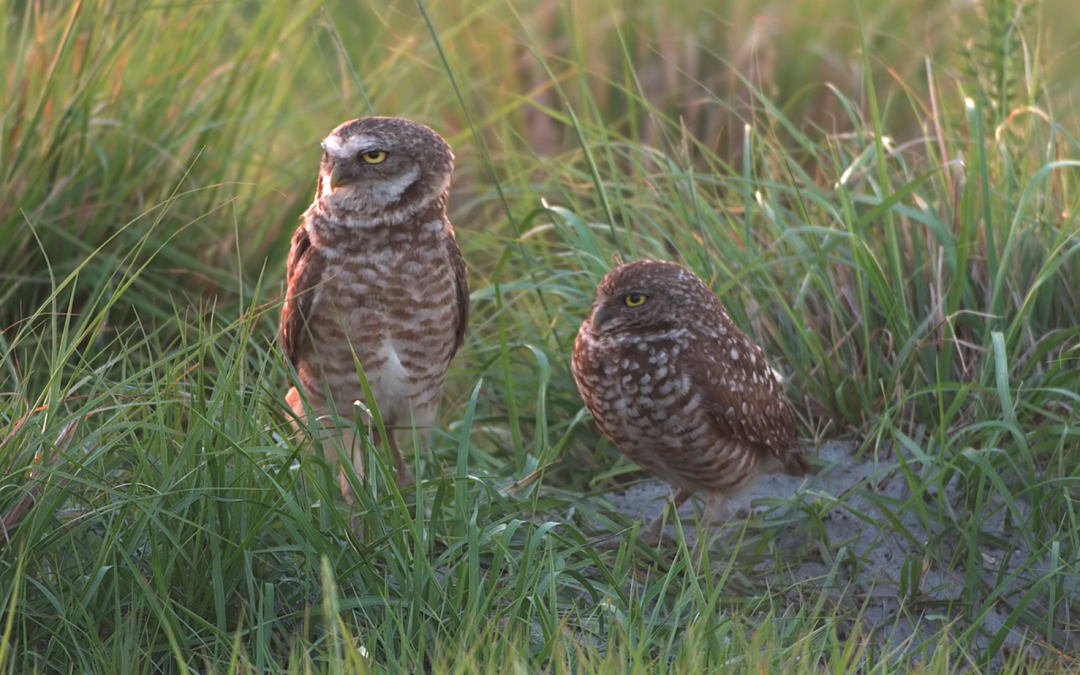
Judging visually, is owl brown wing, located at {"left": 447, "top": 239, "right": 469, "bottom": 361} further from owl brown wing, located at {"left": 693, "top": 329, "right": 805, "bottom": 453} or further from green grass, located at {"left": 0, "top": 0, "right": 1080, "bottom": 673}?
owl brown wing, located at {"left": 693, "top": 329, "right": 805, "bottom": 453}

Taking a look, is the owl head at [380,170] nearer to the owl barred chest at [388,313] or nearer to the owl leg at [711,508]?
the owl barred chest at [388,313]

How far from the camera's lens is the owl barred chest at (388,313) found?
3.93 meters

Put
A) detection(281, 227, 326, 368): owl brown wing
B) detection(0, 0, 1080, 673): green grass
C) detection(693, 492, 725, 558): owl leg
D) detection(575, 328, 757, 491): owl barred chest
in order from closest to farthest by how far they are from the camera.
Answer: detection(0, 0, 1080, 673): green grass, detection(575, 328, 757, 491): owl barred chest, detection(281, 227, 326, 368): owl brown wing, detection(693, 492, 725, 558): owl leg

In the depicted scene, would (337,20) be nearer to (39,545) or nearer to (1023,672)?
(39,545)

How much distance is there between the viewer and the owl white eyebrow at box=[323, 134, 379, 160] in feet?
12.7

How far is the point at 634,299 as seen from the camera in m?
3.95

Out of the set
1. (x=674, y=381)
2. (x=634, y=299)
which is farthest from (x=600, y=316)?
(x=674, y=381)

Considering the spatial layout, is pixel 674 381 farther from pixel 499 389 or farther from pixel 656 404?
pixel 499 389

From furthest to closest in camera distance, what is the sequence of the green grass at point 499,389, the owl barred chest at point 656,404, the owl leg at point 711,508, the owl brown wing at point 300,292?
1. the owl leg at point 711,508
2. the owl brown wing at point 300,292
3. the owl barred chest at point 656,404
4. the green grass at point 499,389

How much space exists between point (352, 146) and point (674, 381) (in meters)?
1.20

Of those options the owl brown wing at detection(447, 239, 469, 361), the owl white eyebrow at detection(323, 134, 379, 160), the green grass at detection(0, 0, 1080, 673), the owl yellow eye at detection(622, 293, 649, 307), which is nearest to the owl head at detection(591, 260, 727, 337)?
the owl yellow eye at detection(622, 293, 649, 307)

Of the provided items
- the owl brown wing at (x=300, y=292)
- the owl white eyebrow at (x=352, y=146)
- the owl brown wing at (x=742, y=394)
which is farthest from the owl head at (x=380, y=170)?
the owl brown wing at (x=742, y=394)

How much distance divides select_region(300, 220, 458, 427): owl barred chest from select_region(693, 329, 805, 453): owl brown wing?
834 mm

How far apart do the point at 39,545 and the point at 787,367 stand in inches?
102
